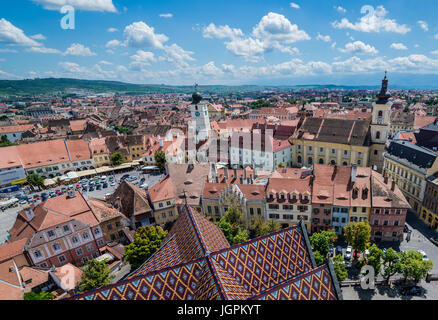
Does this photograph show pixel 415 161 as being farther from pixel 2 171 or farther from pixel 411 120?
pixel 2 171

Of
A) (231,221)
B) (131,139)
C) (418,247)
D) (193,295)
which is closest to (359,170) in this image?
(418,247)

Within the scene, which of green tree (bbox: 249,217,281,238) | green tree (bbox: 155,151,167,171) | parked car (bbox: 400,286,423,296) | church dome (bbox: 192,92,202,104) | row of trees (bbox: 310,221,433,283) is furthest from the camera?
church dome (bbox: 192,92,202,104)

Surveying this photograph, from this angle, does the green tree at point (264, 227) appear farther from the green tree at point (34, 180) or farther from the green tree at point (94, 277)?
the green tree at point (34, 180)

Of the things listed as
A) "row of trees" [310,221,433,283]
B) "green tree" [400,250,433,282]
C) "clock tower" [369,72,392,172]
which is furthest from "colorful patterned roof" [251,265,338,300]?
"clock tower" [369,72,392,172]

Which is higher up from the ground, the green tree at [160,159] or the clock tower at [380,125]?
the clock tower at [380,125]

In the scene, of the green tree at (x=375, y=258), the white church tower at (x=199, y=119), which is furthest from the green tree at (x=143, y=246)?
the white church tower at (x=199, y=119)

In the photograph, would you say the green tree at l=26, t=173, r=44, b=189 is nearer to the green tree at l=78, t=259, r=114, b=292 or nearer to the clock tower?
the green tree at l=78, t=259, r=114, b=292
